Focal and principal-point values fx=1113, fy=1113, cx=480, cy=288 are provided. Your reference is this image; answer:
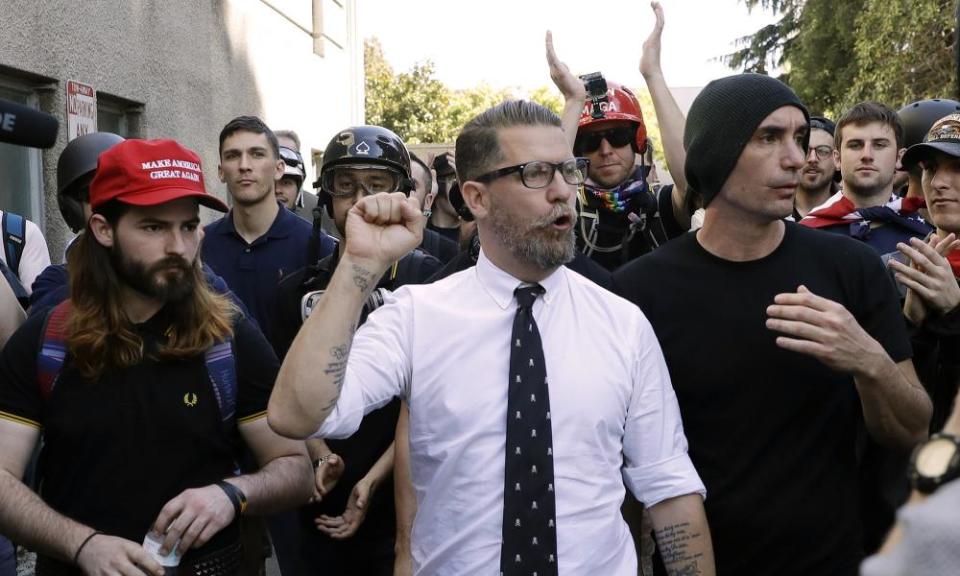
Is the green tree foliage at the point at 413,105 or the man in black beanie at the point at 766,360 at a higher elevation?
the green tree foliage at the point at 413,105

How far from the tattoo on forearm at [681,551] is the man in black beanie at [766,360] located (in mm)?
328

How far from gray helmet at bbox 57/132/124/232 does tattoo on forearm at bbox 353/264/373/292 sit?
2.38 metres

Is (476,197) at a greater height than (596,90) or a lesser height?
lesser

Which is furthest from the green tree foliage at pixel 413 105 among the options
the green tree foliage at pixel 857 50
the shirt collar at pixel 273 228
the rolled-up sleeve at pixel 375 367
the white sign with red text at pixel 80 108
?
the rolled-up sleeve at pixel 375 367

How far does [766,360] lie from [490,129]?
1097 mm

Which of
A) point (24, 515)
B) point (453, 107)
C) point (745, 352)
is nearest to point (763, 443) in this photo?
point (745, 352)

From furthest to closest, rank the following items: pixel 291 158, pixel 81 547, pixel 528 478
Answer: pixel 291 158, pixel 81 547, pixel 528 478

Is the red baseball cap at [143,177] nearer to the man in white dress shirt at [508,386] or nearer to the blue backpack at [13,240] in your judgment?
the man in white dress shirt at [508,386]

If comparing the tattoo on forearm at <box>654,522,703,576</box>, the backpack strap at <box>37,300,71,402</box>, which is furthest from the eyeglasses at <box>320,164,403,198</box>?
the tattoo on forearm at <box>654,522,703,576</box>

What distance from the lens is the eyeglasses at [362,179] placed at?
16.0ft

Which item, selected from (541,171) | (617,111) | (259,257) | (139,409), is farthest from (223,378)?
(617,111)

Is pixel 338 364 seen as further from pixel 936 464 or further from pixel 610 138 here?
pixel 610 138

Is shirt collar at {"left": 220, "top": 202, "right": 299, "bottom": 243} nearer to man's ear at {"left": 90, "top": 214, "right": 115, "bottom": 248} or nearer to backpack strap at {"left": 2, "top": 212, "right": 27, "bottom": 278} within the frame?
backpack strap at {"left": 2, "top": 212, "right": 27, "bottom": 278}

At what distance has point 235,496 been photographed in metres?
3.22
